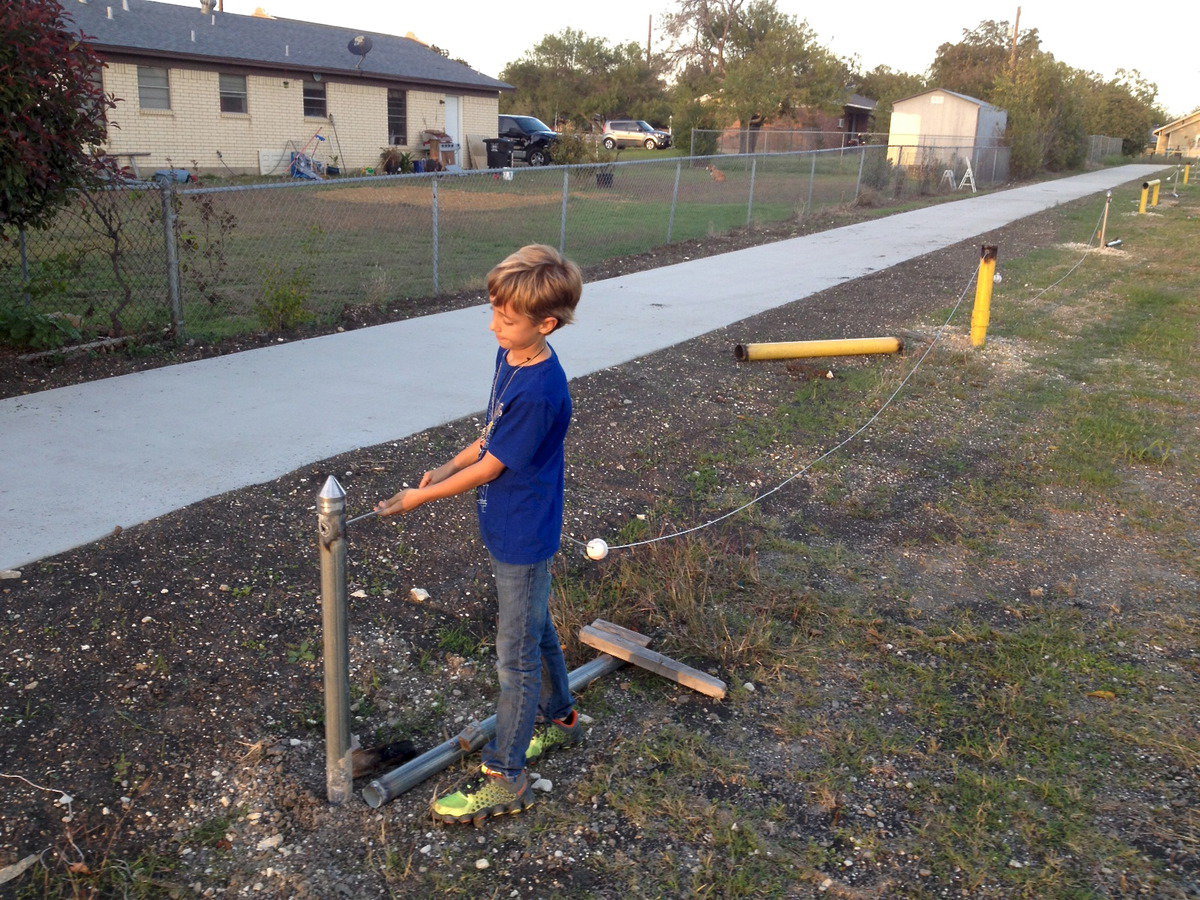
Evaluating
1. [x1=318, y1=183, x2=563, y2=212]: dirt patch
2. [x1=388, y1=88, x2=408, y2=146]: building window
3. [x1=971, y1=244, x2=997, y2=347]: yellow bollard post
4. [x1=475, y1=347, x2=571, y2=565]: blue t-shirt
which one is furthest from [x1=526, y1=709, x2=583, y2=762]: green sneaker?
[x1=388, y1=88, x2=408, y2=146]: building window

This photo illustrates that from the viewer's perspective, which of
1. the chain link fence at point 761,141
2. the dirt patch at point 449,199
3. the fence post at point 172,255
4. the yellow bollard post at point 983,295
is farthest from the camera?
the chain link fence at point 761,141

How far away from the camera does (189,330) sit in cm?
800

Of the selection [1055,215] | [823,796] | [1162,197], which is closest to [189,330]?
[823,796]

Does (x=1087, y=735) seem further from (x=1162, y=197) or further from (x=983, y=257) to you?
(x=1162, y=197)

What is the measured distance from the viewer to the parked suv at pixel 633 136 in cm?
4569

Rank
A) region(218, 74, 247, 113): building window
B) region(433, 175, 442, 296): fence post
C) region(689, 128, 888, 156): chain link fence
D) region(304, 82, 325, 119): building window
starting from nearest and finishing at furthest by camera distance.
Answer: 1. region(433, 175, 442, 296): fence post
2. region(218, 74, 247, 113): building window
3. region(304, 82, 325, 119): building window
4. region(689, 128, 888, 156): chain link fence

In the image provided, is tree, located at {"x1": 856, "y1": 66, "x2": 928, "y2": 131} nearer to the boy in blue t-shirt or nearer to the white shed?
the white shed

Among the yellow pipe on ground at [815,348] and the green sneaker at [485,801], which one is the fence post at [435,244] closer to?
the yellow pipe on ground at [815,348]

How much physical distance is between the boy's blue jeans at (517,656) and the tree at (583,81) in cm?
5179

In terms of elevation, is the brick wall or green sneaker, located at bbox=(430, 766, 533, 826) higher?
the brick wall

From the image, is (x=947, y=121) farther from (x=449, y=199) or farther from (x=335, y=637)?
(x=335, y=637)

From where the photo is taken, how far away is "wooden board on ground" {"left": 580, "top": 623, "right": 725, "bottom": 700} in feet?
11.9

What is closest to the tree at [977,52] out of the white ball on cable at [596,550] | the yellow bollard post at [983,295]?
the yellow bollard post at [983,295]

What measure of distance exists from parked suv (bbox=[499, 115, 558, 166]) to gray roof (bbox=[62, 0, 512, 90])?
134cm
